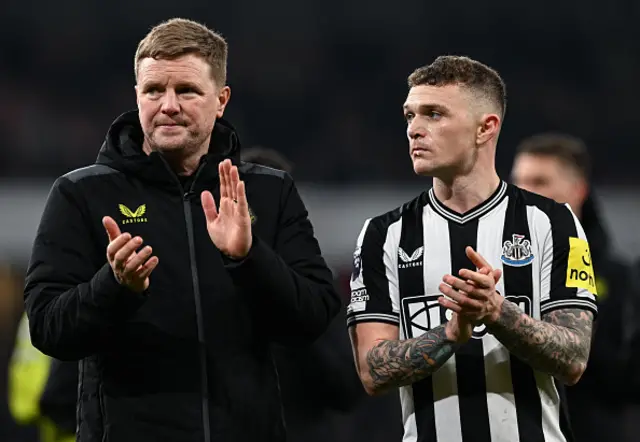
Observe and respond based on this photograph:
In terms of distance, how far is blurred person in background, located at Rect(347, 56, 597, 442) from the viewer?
2.70m

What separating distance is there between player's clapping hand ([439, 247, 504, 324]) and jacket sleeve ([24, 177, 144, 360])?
2.26 feet

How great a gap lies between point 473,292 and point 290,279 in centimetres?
42

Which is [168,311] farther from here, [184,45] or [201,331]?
[184,45]

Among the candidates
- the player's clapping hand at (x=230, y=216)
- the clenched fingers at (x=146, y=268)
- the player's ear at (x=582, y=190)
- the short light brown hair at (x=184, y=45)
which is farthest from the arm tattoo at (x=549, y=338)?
the player's ear at (x=582, y=190)

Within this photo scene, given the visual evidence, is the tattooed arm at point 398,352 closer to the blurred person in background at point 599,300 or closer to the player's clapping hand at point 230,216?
the player's clapping hand at point 230,216

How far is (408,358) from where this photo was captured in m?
2.65

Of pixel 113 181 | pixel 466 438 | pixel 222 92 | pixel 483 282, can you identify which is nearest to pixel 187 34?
pixel 222 92

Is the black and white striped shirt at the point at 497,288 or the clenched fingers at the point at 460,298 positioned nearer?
the clenched fingers at the point at 460,298

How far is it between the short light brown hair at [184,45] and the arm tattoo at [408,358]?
→ 2.60ft

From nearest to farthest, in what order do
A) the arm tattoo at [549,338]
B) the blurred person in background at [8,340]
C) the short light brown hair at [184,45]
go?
the arm tattoo at [549,338] < the short light brown hair at [184,45] < the blurred person in background at [8,340]

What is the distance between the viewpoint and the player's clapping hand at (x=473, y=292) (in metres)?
2.43

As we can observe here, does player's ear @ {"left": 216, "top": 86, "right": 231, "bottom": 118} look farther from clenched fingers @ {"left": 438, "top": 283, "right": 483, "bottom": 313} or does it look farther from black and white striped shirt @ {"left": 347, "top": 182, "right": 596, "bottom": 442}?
clenched fingers @ {"left": 438, "top": 283, "right": 483, "bottom": 313}

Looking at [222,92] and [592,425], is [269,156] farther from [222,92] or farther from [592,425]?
[592,425]

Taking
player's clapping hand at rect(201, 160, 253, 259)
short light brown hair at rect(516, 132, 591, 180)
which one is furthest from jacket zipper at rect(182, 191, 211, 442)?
short light brown hair at rect(516, 132, 591, 180)
